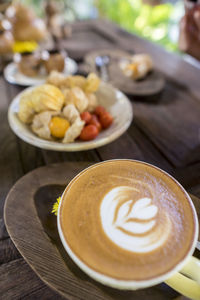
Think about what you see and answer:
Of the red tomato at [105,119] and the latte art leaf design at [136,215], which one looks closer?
the latte art leaf design at [136,215]

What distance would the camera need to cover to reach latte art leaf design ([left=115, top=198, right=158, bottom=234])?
514 mm

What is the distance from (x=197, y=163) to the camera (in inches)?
33.1

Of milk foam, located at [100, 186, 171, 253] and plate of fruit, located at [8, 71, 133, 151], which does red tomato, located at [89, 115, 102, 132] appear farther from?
milk foam, located at [100, 186, 171, 253]

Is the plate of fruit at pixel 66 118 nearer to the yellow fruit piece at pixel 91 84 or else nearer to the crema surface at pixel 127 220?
the yellow fruit piece at pixel 91 84

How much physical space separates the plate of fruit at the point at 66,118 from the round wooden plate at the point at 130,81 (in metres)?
0.26

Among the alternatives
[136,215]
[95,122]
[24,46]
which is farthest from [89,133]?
[24,46]

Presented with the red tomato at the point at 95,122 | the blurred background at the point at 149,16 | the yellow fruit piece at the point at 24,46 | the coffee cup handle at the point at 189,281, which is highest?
the blurred background at the point at 149,16

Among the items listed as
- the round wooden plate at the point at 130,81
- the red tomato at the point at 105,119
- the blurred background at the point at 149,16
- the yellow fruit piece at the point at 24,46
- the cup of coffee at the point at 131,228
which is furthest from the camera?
the blurred background at the point at 149,16

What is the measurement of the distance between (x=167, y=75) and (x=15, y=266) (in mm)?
1298

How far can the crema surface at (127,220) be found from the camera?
1.50 feet

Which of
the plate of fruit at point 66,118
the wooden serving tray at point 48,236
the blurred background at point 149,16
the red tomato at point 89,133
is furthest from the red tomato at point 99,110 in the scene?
the blurred background at point 149,16

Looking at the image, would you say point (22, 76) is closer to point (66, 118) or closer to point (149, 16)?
point (66, 118)

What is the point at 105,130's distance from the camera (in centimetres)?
90

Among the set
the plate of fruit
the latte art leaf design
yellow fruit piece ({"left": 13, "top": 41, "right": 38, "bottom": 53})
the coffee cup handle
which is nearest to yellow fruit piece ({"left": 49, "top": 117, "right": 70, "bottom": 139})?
the plate of fruit
